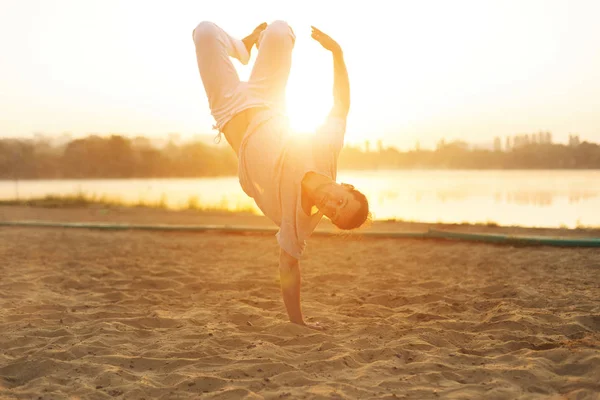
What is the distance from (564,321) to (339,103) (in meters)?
2.28

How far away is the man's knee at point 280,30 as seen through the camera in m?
3.92

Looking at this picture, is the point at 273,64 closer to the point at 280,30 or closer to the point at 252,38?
the point at 280,30

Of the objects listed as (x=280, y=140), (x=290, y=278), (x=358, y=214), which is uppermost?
(x=280, y=140)

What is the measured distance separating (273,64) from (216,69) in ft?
1.35

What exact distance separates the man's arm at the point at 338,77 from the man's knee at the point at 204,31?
0.73 m

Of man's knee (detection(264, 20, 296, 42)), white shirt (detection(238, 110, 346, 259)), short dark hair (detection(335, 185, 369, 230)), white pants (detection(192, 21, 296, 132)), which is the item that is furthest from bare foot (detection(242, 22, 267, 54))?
short dark hair (detection(335, 185, 369, 230))

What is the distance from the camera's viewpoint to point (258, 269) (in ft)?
21.6

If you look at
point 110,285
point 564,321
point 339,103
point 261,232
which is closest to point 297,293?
point 339,103

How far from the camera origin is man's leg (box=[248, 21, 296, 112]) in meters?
3.94

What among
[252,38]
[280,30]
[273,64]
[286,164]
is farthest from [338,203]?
[252,38]

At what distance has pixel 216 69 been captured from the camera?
4.02 m

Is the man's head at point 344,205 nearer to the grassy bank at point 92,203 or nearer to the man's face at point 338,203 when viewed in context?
the man's face at point 338,203

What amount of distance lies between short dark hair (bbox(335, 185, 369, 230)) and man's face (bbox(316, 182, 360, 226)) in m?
0.02

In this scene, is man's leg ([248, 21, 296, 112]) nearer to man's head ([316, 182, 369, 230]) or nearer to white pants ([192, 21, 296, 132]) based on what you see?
white pants ([192, 21, 296, 132])
